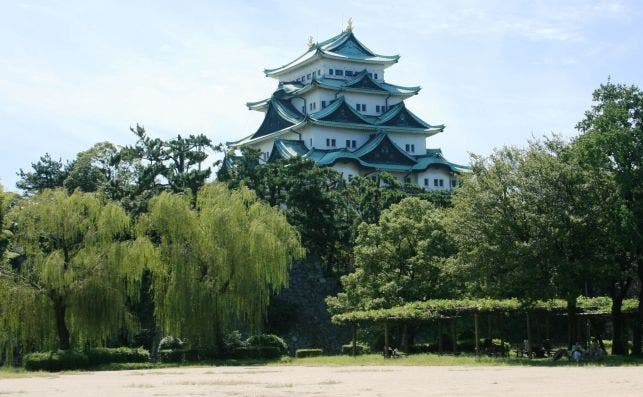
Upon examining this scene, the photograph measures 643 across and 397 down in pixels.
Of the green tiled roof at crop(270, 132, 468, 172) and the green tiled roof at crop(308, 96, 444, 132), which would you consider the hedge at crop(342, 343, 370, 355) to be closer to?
the green tiled roof at crop(270, 132, 468, 172)

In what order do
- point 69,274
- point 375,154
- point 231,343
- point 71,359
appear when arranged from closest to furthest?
point 71,359, point 69,274, point 231,343, point 375,154

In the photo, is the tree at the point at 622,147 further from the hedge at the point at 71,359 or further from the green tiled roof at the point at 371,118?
the green tiled roof at the point at 371,118

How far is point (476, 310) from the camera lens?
101ft

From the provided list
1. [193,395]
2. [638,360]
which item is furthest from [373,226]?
[193,395]

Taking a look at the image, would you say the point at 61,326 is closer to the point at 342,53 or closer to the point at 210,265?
the point at 210,265

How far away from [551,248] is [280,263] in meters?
12.0

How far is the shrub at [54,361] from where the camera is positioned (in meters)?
28.7

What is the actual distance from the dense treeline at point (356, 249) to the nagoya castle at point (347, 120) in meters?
22.0

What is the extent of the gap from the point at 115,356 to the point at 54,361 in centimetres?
305

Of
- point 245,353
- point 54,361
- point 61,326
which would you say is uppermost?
point 61,326

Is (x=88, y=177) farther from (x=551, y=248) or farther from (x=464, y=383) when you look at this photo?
(x=464, y=383)

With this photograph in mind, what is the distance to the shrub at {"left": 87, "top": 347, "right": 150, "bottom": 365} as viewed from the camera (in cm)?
3066

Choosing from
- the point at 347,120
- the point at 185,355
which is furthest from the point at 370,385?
the point at 347,120

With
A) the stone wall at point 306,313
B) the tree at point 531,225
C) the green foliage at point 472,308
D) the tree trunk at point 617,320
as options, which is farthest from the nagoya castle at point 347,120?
the tree trunk at point 617,320
